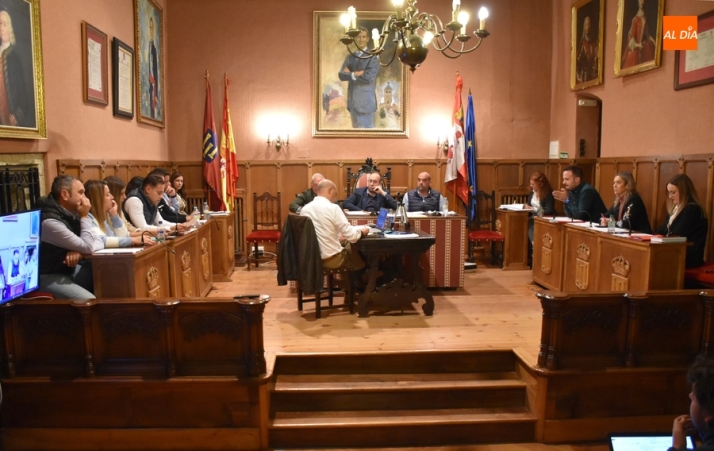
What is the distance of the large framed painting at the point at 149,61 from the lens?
6.52 m

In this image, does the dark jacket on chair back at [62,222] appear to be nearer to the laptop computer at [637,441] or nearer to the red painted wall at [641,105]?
the laptop computer at [637,441]

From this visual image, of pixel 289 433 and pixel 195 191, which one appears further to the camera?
pixel 195 191

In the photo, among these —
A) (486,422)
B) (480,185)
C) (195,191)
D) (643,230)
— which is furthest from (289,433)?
(480,185)

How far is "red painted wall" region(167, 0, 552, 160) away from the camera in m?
8.21

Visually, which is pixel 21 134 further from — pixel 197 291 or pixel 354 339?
pixel 354 339

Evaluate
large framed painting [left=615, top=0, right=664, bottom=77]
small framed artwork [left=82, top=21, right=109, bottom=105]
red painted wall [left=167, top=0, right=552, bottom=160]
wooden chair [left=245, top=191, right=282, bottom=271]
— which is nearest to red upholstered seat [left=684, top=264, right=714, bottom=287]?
large framed painting [left=615, top=0, right=664, bottom=77]

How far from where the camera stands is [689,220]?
4.75m

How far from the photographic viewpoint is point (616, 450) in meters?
2.60

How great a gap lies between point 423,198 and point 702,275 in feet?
11.0

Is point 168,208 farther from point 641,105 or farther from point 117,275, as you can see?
point 641,105

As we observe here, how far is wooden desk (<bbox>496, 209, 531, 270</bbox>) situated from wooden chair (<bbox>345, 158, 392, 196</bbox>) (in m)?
1.82

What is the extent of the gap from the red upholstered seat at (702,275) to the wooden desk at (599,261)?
128mm

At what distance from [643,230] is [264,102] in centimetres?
565

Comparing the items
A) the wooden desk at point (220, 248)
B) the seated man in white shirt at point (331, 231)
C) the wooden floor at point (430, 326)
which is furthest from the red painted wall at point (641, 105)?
the wooden desk at point (220, 248)
